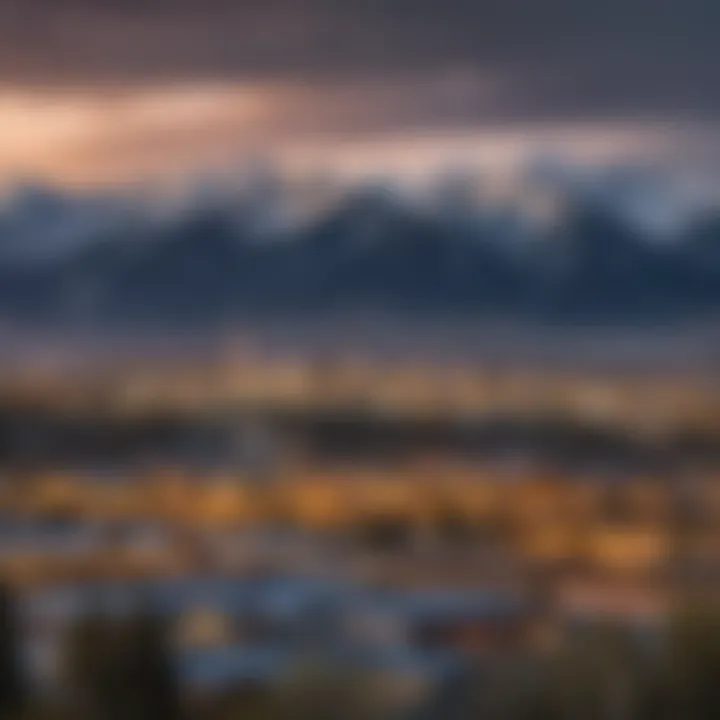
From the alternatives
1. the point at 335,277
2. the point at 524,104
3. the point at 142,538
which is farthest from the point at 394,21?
the point at 142,538

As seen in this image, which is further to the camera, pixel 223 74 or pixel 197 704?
pixel 223 74

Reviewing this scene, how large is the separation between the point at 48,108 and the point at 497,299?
3.30 feet

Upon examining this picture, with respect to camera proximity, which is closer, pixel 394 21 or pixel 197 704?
pixel 197 704

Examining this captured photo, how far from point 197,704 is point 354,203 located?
3.37ft

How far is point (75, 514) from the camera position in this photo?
10.1 ft

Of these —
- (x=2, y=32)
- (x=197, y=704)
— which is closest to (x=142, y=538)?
(x=197, y=704)

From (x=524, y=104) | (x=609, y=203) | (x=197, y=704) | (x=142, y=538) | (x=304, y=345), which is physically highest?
(x=524, y=104)

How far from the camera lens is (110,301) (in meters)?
3.17

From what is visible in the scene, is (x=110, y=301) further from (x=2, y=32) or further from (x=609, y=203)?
(x=609, y=203)

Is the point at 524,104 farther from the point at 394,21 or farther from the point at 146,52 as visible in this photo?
the point at 146,52

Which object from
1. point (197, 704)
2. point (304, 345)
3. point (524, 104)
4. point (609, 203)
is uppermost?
point (524, 104)

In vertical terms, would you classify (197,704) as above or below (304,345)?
below

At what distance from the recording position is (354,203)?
323cm

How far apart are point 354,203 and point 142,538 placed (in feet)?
2.58
